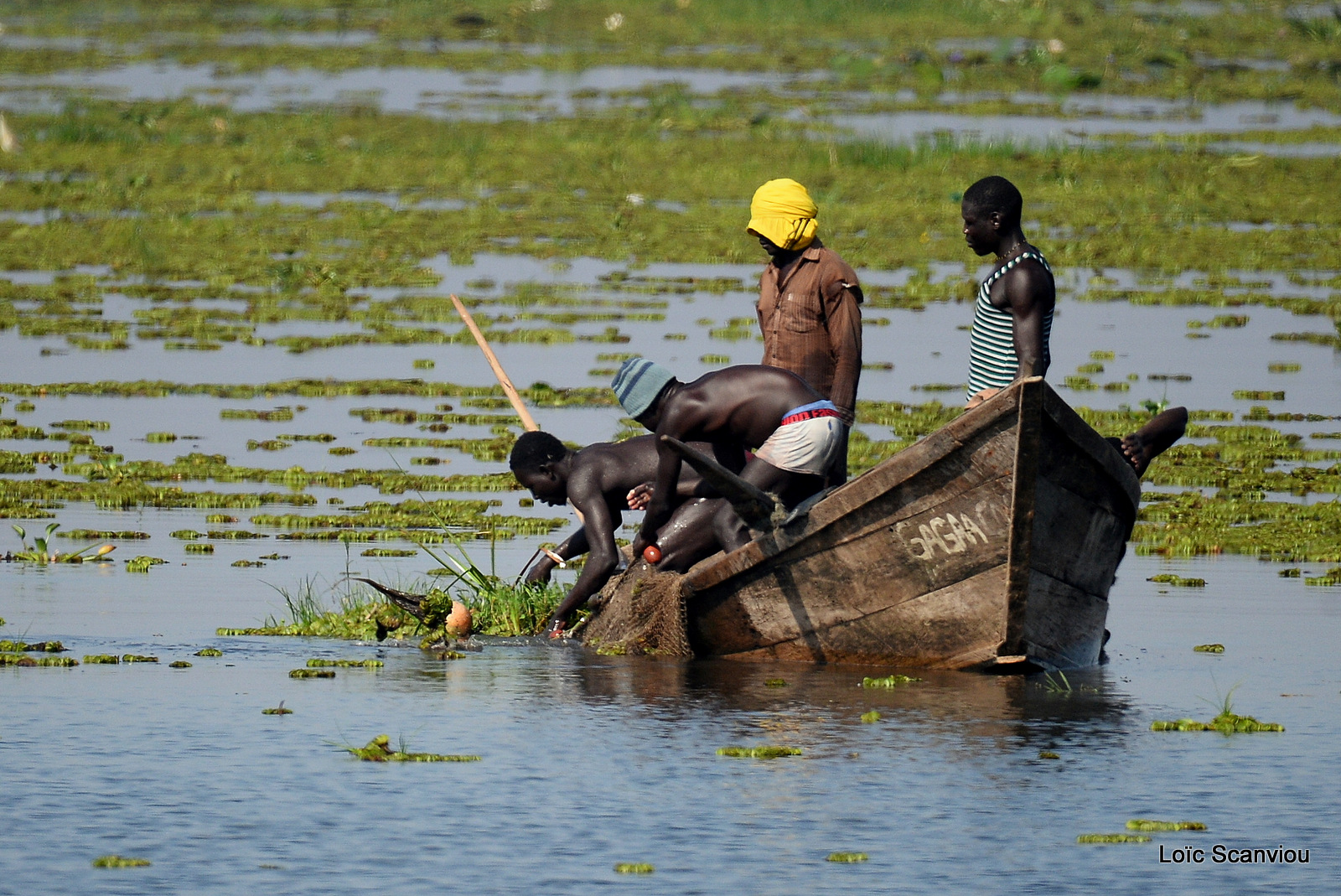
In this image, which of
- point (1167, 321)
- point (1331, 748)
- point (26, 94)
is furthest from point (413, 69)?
point (1331, 748)

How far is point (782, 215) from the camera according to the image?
34.7ft

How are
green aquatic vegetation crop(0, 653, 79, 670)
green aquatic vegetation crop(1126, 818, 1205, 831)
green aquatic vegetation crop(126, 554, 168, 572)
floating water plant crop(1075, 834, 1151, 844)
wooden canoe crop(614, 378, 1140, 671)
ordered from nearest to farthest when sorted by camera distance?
1. floating water plant crop(1075, 834, 1151, 844)
2. green aquatic vegetation crop(1126, 818, 1205, 831)
3. wooden canoe crop(614, 378, 1140, 671)
4. green aquatic vegetation crop(0, 653, 79, 670)
5. green aquatic vegetation crop(126, 554, 168, 572)

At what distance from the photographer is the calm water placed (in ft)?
22.9

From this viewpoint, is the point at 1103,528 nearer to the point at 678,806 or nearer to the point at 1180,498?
the point at 678,806

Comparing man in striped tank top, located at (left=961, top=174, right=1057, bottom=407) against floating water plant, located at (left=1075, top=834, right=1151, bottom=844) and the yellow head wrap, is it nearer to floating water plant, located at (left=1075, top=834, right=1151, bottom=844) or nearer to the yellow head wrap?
the yellow head wrap

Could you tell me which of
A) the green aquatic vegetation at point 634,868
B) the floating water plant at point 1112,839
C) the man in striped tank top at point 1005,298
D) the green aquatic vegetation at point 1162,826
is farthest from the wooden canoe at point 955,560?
the green aquatic vegetation at point 634,868

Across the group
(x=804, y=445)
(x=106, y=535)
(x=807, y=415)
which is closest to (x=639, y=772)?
(x=804, y=445)

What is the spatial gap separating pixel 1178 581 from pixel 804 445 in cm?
302

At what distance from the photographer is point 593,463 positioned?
1047 cm

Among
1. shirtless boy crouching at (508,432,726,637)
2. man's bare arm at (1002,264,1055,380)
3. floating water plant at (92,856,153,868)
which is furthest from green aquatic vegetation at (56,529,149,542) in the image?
floating water plant at (92,856,153,868)

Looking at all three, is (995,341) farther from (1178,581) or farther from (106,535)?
(106,535)

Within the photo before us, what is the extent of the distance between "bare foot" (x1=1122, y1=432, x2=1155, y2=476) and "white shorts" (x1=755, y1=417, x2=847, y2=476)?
127cm

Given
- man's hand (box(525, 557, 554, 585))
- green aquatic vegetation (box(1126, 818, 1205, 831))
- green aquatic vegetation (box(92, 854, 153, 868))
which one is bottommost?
green aquatic vegetation (box(92, 854, 153, 868))

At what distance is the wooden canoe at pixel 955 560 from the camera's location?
9289 millimetres
